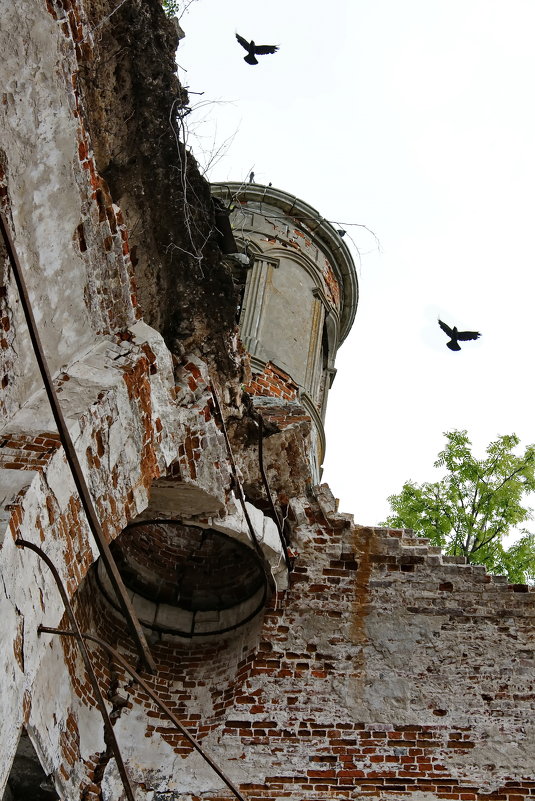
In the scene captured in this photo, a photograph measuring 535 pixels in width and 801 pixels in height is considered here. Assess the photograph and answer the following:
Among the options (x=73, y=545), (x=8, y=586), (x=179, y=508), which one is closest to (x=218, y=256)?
(x=179, y=508)

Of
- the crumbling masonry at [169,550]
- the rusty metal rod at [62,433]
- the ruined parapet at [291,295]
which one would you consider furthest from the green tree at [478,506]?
the rusty metal rod at [62,433]

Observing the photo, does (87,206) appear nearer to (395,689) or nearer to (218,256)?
(218,256)

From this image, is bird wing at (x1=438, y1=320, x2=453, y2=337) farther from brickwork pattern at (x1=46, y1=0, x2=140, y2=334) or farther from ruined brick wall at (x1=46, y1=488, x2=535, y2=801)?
brickwork pattern at (x1=46, y1=0, x2=140, y2=334)

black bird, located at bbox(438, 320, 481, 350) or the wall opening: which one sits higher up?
black bird, located at bbox(438, 320, 481, 350)

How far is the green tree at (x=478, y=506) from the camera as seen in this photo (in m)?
13.2

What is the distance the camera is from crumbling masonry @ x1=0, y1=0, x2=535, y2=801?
16.2 ft

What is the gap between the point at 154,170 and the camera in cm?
615

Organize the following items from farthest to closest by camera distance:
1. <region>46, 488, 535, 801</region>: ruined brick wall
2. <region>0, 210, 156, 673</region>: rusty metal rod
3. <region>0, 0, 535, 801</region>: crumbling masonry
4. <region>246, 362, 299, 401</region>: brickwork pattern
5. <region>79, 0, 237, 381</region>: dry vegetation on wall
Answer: <region>246, 362, 299, 401</region>: brickwork pattern → <region>46, 488, 535, 801</region>: ruined brick wall → <region>79, 0, 237, 381</region>: dry vegetation on wall → <region>0, 0, 535, 801</region>: crumbling masonry → <region>0, 210, 156, 673</region>: rusty metal rod

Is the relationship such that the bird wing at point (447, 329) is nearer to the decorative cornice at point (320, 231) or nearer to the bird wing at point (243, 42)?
the decorative cornice at point (320, 231)

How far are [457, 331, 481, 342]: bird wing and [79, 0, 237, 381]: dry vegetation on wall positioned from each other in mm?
5887

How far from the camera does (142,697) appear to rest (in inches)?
285

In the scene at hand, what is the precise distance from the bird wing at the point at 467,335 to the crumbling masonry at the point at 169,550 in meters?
4.05

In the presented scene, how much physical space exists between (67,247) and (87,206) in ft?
1.02

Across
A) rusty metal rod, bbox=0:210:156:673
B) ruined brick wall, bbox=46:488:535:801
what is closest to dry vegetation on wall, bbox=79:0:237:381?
rusty metal rod, bbox=0:210:156:673
